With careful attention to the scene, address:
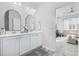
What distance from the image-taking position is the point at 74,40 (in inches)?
53.2

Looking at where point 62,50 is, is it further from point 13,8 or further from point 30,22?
point 13,8

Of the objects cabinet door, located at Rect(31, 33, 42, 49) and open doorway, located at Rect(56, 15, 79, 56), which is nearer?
open doorway, located at Rect(56, 15, 79, 56)

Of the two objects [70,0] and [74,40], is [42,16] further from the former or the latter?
[74,40]

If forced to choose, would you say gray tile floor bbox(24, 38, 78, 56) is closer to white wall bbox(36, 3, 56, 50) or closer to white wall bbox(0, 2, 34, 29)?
white wall bbox(36, 3, 56, 50)

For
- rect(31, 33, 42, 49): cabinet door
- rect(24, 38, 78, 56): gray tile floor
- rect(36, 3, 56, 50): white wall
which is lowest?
rect(24, 38, 78, 56): gray tile floor

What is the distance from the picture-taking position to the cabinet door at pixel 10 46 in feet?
4.14

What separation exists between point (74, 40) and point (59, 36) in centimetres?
32

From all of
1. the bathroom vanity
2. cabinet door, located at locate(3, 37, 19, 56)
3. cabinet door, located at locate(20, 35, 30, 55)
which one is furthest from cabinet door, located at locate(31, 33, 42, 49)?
cabinet door, located at locate(3, 37, 19, 56)

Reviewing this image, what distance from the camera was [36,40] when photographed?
1.54 meters

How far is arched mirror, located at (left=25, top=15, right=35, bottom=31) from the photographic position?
146cm

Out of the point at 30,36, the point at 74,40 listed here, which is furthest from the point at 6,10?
the point at 74,40

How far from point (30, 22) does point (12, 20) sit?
1.31ft

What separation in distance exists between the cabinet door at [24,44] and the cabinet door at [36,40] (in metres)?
0.10

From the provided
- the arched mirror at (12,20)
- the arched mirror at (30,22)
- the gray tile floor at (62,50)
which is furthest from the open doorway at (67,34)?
the arched mirror at (12,20)
